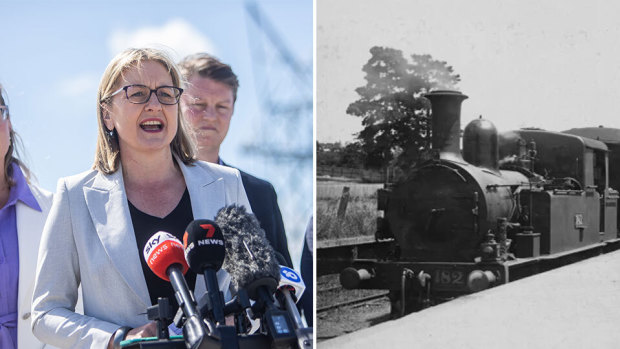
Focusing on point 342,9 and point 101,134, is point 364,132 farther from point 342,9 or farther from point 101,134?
point 101,134

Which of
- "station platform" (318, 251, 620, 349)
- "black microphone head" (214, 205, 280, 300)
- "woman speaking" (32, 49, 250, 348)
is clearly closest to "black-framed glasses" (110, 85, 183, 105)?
"woman speaking" (32, 49, 250, 348)

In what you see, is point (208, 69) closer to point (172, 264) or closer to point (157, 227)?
point (157, 227)


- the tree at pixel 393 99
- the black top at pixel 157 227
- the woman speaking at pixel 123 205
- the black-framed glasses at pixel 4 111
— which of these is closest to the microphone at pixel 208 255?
the woman speaking at pixel 123 205

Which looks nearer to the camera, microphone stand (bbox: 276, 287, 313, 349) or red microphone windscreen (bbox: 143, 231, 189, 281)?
microphone stand (bbox: 276, 287, 313, 349)

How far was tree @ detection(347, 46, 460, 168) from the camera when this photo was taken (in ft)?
14.4

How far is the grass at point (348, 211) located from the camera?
14.6 feet

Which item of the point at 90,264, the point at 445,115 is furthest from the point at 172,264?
the point at 445,115

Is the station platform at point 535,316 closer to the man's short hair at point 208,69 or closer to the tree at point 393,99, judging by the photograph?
the tree at point 393,99

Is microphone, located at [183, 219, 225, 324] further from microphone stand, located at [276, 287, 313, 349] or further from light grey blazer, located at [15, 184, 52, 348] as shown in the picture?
light grey blazer, located at [15, 184, 52, 348]

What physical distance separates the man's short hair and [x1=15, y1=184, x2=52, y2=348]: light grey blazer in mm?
879

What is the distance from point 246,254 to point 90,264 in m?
1.21

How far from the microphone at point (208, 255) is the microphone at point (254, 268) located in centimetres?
9

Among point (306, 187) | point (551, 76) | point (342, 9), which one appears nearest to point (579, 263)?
point (551, 76)

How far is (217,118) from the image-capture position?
11.8 feet
